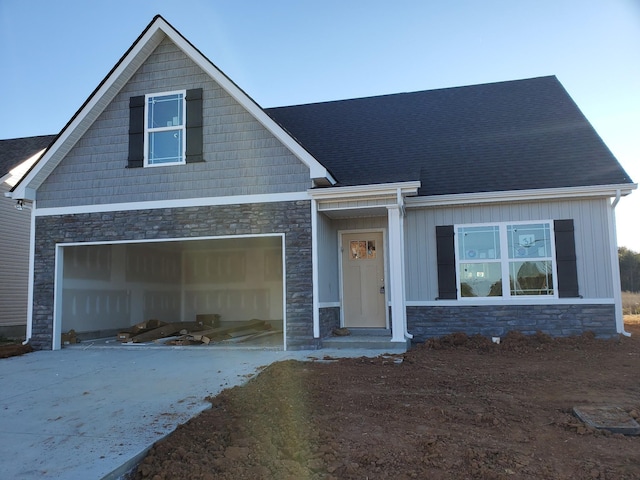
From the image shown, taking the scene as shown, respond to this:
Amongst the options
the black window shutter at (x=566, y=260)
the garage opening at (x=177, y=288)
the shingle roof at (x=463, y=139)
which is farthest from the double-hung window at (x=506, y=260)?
the garage opening at (x=177, y=288)

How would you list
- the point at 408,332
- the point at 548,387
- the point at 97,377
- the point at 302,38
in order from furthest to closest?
the point at 302,38 < the point at 408,332 < the point at 97,377 < the point at 548,387

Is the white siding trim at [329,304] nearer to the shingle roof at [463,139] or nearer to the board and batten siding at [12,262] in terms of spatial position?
the shingle roof at [463,139]

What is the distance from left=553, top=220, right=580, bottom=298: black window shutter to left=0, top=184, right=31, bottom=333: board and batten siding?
602 inches

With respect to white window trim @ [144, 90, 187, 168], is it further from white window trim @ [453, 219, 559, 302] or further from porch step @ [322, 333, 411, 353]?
white window trim @ [453, 219, 559, 302]

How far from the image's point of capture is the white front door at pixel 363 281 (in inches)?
427

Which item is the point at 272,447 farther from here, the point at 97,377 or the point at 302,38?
the point at 302,38

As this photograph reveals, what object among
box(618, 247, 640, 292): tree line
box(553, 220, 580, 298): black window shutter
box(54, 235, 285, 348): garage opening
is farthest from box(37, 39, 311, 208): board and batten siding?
box(618, 247, 640, 292): tree line

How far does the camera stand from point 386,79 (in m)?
15.9

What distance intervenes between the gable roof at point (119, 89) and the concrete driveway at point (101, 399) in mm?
3684

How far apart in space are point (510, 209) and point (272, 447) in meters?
7.65

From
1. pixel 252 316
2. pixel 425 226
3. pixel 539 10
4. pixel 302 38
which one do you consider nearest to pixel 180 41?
pixel 302 38

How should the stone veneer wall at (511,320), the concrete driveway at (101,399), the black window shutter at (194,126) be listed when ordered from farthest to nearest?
the black window shutter at (194,126)
the stone veneer wall at (511,320)
the concrete driveway at (101,399)

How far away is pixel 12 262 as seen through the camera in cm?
1552

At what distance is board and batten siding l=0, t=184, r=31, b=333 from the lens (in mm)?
15180
